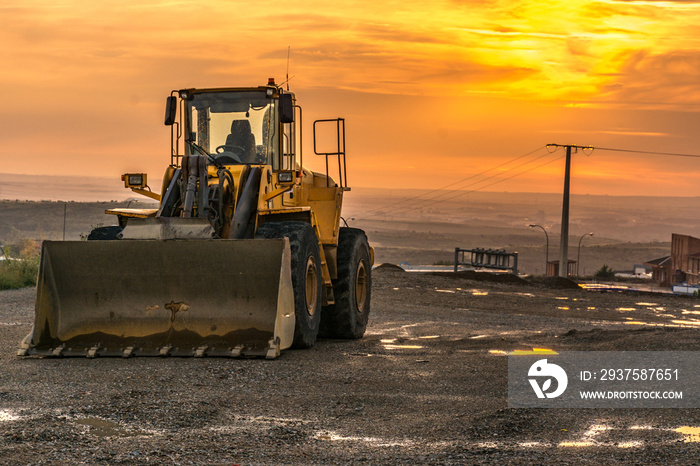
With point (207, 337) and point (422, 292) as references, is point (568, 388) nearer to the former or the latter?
point (207, 337)

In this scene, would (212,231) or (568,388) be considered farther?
(212,231)

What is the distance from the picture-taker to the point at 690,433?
7543 millimetres

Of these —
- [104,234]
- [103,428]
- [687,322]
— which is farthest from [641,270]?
[103,428]

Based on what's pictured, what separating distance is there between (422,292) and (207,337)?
16300mm

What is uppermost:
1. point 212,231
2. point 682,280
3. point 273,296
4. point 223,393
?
point 212,231

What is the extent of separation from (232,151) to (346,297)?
2.95 meters

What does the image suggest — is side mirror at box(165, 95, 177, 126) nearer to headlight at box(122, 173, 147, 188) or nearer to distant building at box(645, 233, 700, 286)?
headlight at box(122, 173, 147, 188)

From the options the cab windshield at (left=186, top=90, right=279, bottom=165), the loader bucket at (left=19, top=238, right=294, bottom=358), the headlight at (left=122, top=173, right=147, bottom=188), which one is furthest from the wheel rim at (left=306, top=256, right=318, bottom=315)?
the headlight at (left=122, top=173, right=147, bottom=188)

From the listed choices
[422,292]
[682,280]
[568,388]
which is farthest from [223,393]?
[682,280]

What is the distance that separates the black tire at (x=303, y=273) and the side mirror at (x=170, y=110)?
2.39 meters

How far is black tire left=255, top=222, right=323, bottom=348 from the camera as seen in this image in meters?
11.8

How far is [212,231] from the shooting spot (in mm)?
11586

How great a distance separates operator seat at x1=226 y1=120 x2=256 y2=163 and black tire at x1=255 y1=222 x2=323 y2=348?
5.02 feet

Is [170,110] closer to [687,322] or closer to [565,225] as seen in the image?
[687,322]
